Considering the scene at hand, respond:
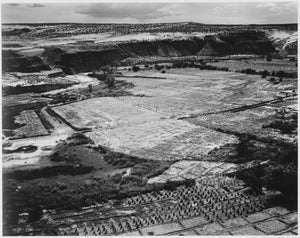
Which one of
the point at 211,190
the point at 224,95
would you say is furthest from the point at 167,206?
the point at 224,95

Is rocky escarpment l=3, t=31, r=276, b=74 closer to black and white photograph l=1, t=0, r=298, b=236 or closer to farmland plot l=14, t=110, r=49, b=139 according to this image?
black and white photograph l=1, t=0, r=298, b=236

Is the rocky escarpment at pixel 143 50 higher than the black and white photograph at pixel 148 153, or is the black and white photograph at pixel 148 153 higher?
the rocky escarpment at pixel 143 50

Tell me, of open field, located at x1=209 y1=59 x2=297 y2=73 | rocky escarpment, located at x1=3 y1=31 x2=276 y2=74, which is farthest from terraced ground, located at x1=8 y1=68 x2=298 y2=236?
rocky escarpment, located at x1=3 y1=31 x2=276 y2=74

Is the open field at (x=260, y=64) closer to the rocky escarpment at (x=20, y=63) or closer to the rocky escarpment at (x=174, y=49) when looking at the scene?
the rocky escarpment at (x=174, y=49)

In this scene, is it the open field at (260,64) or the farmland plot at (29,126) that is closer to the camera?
the farmland plot at (29,126)

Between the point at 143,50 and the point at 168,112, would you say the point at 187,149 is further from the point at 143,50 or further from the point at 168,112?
the point at 143,50

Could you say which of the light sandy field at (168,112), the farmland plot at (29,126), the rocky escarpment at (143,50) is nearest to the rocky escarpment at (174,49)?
the rocky escarpment at (143,50)
